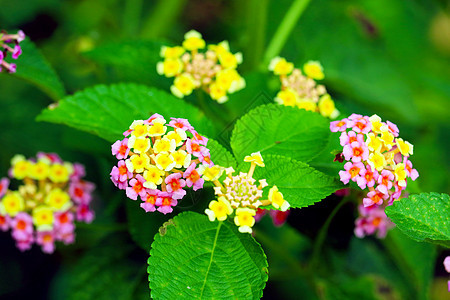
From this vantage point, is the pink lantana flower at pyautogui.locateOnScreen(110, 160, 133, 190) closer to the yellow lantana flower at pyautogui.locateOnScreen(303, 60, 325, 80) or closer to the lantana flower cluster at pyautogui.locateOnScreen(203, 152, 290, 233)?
the lantana flower cluster at pyautogui.locateOnScreen(203, 152, 290, 233)

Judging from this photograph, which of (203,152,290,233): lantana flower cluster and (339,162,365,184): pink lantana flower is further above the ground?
(339,162,365,184): pink lantana flower

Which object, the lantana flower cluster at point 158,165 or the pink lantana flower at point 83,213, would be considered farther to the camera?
the pink lantana flower at point 83,213

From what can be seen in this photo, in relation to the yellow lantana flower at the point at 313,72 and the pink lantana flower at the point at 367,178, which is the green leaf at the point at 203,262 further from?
the yellow lantana flower at the point at 313,72

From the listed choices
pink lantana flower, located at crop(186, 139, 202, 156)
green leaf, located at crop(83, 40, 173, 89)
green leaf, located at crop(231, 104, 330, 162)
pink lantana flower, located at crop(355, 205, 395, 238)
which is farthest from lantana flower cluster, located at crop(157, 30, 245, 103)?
pink lantana flower, located at crop(355, 205, 395, 238)

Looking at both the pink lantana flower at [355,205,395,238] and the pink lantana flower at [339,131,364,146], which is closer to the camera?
the pink lantana flower at [339,131,364,146]

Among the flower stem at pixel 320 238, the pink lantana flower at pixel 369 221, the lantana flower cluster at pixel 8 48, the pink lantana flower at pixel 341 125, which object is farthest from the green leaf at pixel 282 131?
the lantana flower cluster at pixel 8 48

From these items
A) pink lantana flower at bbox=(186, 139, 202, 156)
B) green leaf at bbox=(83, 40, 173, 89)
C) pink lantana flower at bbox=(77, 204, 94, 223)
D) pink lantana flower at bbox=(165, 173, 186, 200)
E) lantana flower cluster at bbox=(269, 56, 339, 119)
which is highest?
lantana flower cluster at bbox=(269, 56, 339, 119)

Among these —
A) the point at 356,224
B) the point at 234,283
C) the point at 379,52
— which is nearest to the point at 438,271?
the point at 356,224
